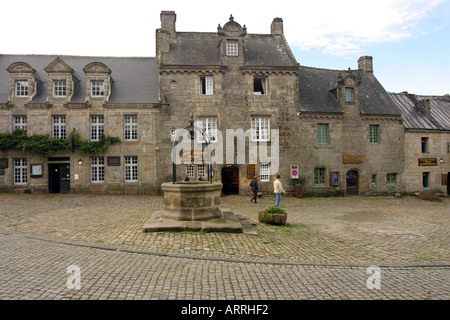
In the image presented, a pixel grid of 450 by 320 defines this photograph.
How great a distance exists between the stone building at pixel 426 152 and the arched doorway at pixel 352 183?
4517 millimetres

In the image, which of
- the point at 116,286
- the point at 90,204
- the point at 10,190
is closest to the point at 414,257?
the point at 116,286

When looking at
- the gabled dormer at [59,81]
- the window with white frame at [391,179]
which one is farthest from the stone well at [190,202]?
the window with white frame at [391,179]

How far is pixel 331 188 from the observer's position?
888 inches

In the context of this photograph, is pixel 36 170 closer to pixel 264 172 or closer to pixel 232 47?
pixel 264 172

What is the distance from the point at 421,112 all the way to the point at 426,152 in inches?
171

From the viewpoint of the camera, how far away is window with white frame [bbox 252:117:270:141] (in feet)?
70.8

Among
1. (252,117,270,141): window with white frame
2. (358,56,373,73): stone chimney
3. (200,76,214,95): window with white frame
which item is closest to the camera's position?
(200,76,214,95): window with white frame

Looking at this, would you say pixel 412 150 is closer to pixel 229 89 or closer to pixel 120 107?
pixel 229 89

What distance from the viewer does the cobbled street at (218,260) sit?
5125mm

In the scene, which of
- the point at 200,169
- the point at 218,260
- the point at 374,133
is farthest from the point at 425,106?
the point at 218,260

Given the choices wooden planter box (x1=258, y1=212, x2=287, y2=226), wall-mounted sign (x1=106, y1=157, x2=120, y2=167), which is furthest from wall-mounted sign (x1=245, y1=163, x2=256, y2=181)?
wooden planter box (x1=258, y1=212, x2=287, y2=226)

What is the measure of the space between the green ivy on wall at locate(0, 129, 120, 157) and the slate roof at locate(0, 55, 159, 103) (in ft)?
8.71

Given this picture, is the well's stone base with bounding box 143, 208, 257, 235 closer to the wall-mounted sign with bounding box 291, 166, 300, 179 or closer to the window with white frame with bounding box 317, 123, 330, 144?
the wall-mounted sign with bounding box 291, 166, 300, 179

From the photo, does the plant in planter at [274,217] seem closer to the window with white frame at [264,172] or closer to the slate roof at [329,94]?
the window with white frame at [264,172]
